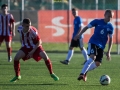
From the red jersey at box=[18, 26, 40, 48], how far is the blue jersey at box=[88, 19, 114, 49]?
1.39 metres

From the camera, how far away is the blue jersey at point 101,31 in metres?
12.6

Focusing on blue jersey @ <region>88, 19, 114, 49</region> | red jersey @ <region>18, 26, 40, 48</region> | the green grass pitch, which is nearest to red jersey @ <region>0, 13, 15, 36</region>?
the green grass pitch

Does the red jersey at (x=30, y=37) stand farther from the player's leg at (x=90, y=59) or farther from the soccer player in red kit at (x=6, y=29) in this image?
the soccer player in red kit at (x=6, y=29)

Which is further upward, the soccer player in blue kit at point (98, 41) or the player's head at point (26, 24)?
the player's head at point (26, 24)

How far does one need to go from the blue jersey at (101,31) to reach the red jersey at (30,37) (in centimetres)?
139

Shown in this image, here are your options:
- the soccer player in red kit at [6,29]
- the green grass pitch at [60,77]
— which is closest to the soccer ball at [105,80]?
the green grass pitch at [60,77]

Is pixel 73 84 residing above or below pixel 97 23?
below

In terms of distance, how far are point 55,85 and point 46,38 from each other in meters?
15.1

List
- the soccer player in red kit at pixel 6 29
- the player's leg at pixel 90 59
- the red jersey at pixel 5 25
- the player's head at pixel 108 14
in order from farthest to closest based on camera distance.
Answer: the red jersey at pixel 5 25 → the soccer player in red kit at pixel 6 29 → the player's leg at pixel 90 59 → the player's head at pixel 108 14

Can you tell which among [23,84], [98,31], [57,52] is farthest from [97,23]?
[57,52]

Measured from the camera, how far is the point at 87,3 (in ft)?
102

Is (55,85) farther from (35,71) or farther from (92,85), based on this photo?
(35,71)

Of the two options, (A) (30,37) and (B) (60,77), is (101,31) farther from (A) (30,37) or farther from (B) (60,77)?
(B) (60,77)

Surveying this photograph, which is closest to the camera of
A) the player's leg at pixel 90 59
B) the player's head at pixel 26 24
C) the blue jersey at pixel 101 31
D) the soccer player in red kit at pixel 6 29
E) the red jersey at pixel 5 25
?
the player's head at pixel 26 24
